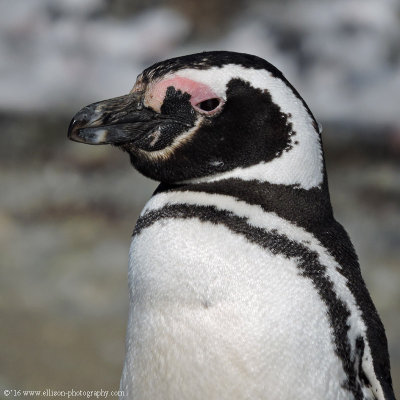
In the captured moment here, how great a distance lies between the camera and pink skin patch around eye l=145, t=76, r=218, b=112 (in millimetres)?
1236

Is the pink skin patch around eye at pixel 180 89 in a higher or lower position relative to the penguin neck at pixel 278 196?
higher

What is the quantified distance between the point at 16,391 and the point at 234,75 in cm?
184

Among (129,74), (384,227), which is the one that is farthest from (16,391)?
(129,74)

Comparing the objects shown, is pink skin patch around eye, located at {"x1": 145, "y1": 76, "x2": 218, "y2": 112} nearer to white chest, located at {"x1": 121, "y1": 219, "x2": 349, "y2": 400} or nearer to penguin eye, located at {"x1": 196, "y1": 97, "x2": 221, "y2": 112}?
penguin eye, located at {"x1": 196, "y1": 97, "x2": 221, "y2": 112}

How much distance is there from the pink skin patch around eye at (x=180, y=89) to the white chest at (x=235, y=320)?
207 millimetres

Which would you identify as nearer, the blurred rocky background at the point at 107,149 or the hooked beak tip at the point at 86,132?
the hooked beak tip at the point at 86,132

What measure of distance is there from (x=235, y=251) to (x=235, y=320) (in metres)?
0.11

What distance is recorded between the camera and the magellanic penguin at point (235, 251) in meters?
1.18

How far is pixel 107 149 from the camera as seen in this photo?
4.42 metres

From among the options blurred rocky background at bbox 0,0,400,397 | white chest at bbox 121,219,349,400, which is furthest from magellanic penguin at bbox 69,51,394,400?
blurred rocky background at bbox 0,0,400,397

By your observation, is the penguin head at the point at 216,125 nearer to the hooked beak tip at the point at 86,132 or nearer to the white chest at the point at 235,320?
the hooked beak tip at the point at 86,132

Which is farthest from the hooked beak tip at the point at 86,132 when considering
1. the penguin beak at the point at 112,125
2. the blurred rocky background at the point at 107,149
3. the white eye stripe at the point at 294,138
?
the blurred rocky background at the point at 107,149

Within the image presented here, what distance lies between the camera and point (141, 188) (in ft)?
13.7

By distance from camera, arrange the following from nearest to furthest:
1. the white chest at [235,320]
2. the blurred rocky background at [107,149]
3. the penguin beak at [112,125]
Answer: the white chest at [235,320] < the penguin beak at [112,125] < the blurred rocky background at [107,149]
